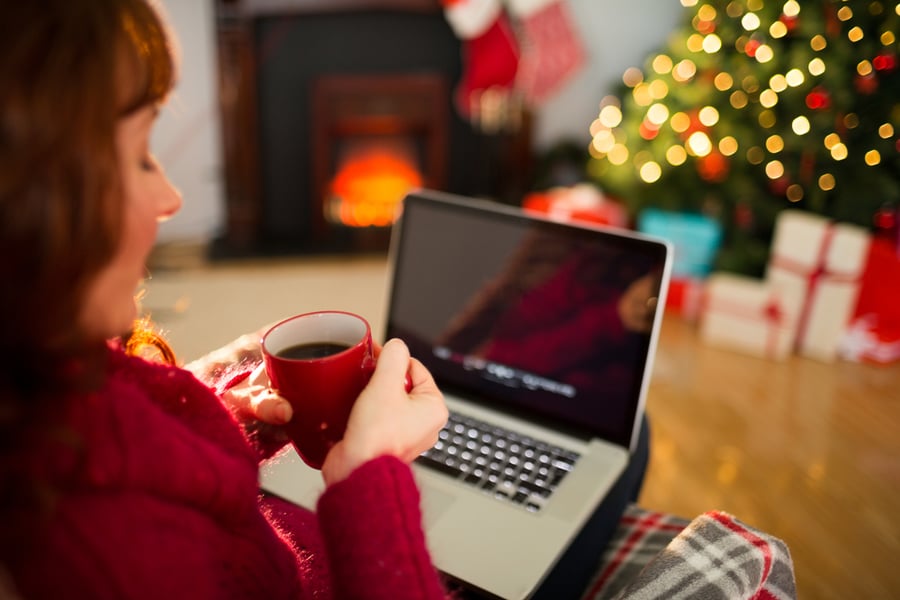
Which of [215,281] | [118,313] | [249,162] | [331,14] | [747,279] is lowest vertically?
[215,281]

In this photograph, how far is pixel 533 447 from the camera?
1.06m

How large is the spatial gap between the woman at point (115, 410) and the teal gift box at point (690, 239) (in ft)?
7.52

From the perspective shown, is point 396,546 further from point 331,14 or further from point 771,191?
point 331,14

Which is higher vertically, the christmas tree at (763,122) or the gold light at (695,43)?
the gold light at (695,43)

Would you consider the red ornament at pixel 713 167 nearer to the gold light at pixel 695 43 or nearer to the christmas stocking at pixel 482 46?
the gold light at pixel 695 43

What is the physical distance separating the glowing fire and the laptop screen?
89.8 inches

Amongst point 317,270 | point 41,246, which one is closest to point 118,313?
point 41,246

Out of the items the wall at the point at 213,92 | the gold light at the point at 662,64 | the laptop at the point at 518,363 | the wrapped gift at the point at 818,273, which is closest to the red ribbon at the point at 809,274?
the wrapped gift at the point at 818,273

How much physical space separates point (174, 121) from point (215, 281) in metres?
0.70

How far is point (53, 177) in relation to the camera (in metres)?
0.44

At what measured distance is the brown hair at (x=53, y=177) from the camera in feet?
1.41

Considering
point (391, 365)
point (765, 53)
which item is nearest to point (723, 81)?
point (765, 53)

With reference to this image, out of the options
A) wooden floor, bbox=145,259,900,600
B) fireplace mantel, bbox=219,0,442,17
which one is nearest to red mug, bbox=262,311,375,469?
wooden floor, bbox=145,259,900,600

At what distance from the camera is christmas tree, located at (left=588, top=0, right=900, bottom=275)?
2355mm
